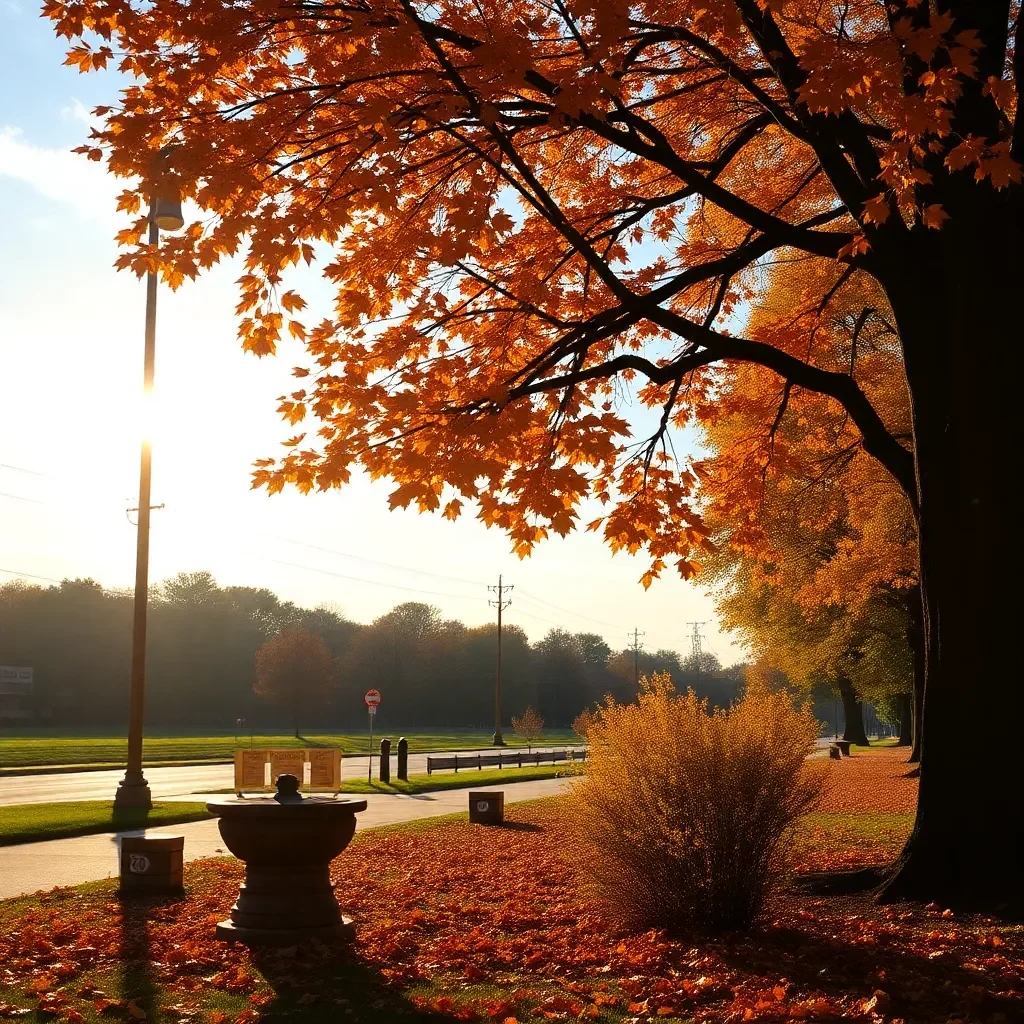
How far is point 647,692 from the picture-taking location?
848cm

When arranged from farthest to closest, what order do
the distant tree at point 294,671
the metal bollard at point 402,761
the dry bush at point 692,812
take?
the distant tree at point 294,671
the metal bollard at point 402,761
the dry bush at point 692,812

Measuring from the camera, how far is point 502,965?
7191mm

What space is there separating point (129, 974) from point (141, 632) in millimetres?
12366

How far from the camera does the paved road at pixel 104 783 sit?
2212cm

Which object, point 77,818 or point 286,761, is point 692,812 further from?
point 77,818

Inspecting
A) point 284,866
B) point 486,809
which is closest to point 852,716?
point 486,809

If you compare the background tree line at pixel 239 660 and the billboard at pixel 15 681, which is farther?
the background tree line at pixel 239 660

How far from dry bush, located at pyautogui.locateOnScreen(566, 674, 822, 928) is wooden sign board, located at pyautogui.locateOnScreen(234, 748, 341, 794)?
12.8 feet

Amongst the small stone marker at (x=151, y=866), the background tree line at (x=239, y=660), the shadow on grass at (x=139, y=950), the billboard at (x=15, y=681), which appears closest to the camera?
the shadow on grass at (x=139, y=950)

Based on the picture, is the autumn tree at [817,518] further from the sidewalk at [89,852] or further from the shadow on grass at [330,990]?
the shadow on grass at [330,990]

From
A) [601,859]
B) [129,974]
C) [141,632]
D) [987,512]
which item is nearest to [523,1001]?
[601,859]

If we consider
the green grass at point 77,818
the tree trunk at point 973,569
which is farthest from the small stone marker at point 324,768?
the green grass at point 77,818

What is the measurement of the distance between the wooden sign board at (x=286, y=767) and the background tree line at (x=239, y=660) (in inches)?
2926

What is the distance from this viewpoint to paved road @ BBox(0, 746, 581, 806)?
22125 mm
